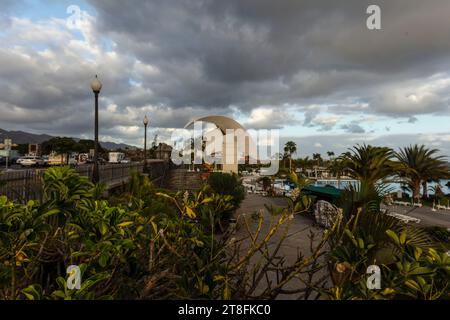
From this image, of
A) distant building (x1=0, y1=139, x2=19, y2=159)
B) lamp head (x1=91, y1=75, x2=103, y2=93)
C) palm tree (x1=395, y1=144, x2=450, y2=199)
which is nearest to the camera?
lamp head (x1=91, y1=75, x2=103, y2=93)

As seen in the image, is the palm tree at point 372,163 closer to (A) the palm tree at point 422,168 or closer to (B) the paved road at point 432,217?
(B) the paved road at point 432,217

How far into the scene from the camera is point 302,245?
26.4 feet

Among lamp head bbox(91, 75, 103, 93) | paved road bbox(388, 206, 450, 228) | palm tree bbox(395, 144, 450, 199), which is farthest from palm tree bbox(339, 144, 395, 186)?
palm tree bbox(395, 144, 450, 199)

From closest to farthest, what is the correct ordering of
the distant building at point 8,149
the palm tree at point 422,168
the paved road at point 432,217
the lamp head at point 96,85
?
the lamp head at point 96,85
the paved road at point 432,217
the distant building at point 8,149
the palm tree at point 422,168

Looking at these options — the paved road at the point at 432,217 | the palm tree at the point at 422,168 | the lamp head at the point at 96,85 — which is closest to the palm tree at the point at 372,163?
the paved road at the point at 432,217

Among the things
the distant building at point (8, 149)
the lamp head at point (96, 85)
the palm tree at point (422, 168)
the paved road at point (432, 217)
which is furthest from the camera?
the palm tree at point (422, 168)

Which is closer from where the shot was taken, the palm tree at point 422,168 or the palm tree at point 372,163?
the palm tree at point 372,163

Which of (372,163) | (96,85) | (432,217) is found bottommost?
(432,217)

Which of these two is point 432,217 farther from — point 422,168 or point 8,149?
point 8,149

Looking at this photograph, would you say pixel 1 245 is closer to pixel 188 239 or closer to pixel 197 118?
pixel 188 239

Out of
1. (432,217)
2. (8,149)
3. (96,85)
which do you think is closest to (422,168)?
(432,217)

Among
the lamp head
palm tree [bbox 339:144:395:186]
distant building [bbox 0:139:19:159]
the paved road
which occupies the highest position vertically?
the lamp head

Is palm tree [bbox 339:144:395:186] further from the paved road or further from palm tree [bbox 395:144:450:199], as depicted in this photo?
palm tree [bbox 395:144:450:199]
